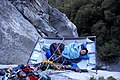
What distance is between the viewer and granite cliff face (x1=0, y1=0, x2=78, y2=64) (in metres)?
11.3

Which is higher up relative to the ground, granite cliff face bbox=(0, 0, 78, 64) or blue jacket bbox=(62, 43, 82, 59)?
granite cliff face bbox=(0, 0, 78, 64)

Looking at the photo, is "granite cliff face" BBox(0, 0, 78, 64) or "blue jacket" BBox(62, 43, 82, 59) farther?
"granite cliff face" BBox(0, 0, 78, 64)

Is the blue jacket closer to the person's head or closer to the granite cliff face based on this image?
the person's head

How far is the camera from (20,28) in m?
12.6

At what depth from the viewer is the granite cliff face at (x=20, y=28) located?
11.3 metres

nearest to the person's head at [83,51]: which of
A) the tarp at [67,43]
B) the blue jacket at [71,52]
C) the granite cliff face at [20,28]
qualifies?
the blue jacket at [71,52]

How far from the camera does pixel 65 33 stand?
18.9 m

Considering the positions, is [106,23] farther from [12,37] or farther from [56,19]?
[12,37]

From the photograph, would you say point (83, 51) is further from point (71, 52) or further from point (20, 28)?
point (20, 28)

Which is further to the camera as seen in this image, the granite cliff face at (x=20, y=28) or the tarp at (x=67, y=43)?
A: the granite cliff face at (x=20, y=28)

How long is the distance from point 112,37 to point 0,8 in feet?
47.6

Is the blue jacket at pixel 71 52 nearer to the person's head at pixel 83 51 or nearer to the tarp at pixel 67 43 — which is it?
the person's head at pixel 83 51

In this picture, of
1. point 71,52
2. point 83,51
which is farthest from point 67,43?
point 83,51

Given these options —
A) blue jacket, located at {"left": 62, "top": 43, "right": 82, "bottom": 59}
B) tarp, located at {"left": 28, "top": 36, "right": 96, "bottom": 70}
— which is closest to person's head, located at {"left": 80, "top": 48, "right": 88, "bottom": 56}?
blue jacket, located at {"left": 62, "top": 43, "right": 82, "bottom": 59}
